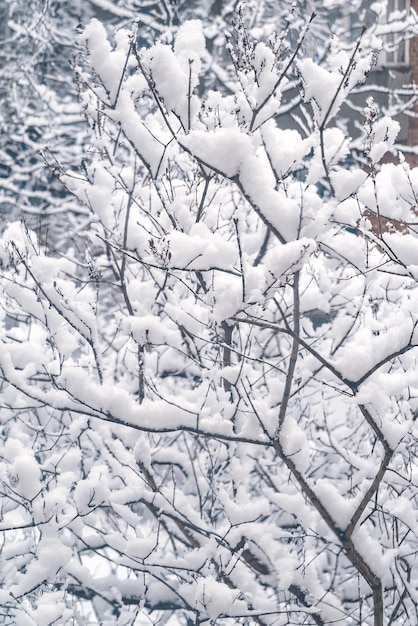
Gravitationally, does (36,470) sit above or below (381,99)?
below

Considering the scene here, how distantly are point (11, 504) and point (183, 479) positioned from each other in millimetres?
1034

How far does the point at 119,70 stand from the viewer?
2449mm

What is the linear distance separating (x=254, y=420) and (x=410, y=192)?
3.18 ft

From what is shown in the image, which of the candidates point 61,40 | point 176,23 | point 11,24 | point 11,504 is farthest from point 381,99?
point 11,504

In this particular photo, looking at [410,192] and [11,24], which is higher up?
[11,24]

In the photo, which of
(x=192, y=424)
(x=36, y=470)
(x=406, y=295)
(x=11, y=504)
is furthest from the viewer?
(x=11, y=504)

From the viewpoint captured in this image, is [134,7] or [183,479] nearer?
[183,479]

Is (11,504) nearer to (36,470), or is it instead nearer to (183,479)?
(183,479)

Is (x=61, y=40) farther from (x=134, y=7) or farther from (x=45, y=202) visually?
(x=45, y=202)

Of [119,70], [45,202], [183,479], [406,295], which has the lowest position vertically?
[183,479]

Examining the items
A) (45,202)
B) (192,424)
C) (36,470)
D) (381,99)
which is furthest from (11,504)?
(381,99)

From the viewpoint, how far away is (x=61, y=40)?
889 centimetres

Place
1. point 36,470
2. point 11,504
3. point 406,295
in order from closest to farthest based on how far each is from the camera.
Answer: point 36,470, point 406,295, point 11,504

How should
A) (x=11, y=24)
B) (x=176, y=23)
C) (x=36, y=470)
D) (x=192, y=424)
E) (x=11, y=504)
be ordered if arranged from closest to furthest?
(x=192, y=424) < (x=36, y=470) < (x=11, y=504) < (x=176, y=23) < (x=11, y=24)
